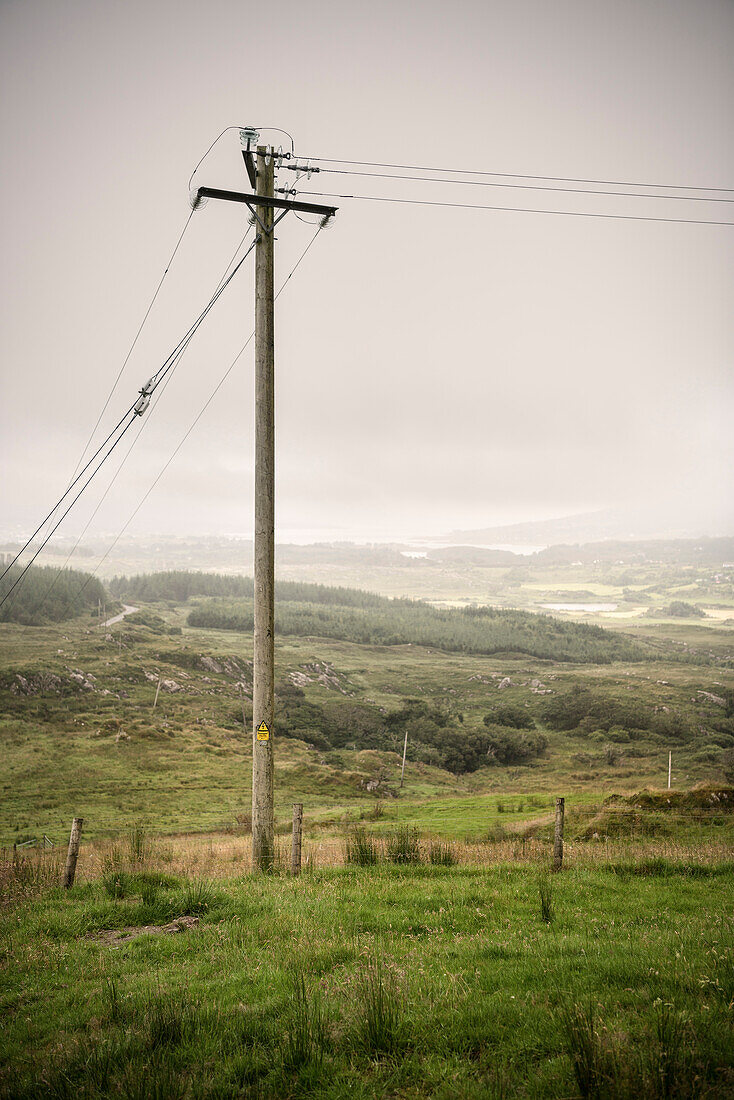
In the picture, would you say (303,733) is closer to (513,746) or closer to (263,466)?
(513,746)

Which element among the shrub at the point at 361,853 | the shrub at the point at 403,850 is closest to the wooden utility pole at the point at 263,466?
the shrub at the point at 361,853

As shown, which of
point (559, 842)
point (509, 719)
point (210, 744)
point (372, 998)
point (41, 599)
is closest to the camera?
point (372, 998)

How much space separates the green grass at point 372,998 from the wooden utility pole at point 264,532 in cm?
223

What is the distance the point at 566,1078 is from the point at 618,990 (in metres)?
1.77

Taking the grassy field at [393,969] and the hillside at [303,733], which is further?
the hillside at [303,733]

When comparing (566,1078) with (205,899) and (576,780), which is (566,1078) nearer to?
(205,899)

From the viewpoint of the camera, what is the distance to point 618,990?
548 centimetres

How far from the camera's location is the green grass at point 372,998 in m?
4.23

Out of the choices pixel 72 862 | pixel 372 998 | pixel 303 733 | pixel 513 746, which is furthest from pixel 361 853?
pixel 513 746

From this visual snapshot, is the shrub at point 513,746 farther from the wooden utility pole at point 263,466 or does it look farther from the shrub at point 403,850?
the wooden utility pole at point 263,466

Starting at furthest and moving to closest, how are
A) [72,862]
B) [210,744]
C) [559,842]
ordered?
[210,744] → [559,842] → [72,862]

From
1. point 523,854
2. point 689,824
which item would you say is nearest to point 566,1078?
point 523,854

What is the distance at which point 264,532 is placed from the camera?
11.7 meters

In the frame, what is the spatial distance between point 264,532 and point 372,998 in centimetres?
815
